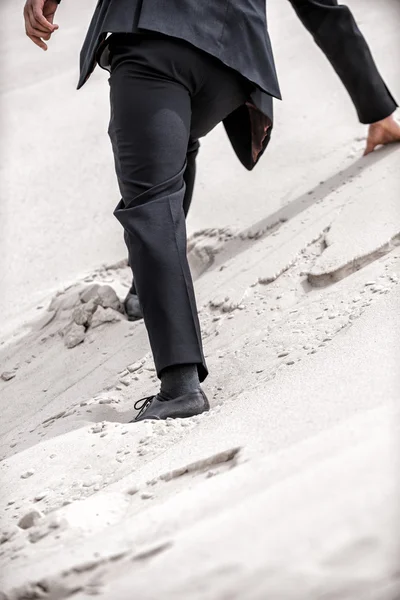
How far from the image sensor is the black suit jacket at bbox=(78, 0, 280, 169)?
80.6 inches

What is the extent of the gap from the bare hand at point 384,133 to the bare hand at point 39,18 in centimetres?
152

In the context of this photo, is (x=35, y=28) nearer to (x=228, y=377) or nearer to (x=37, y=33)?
(x=37, y=33)

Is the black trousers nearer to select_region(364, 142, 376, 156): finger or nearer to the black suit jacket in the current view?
the black suit jacket

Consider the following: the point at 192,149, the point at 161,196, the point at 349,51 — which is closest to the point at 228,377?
the point at 161,196

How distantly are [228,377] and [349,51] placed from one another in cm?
159

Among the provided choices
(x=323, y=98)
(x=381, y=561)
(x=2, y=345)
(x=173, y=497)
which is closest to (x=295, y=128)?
(x=323, y=98)

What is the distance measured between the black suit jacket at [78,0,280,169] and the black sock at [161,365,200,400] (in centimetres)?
76

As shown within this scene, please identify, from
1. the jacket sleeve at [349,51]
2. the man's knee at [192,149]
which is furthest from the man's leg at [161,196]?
the jacket sleeve at [349,51]

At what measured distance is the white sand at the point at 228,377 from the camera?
3.84ft

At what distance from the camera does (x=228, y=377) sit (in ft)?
7.37

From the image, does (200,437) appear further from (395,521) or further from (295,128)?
(295,128)

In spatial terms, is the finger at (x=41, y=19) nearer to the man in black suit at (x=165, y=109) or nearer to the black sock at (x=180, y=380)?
the man in black suit at (x=165, y=109)

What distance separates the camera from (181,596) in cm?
112

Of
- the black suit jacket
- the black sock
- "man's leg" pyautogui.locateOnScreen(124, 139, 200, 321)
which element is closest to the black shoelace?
the black sock
